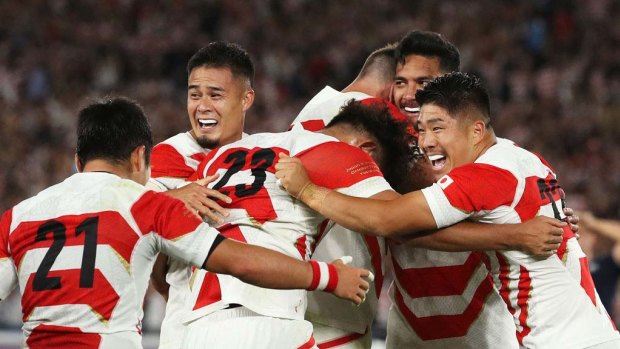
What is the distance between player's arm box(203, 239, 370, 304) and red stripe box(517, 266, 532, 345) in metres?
0.97

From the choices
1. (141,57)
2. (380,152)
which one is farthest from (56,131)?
(380,152)

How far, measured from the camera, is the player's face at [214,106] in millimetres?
6016

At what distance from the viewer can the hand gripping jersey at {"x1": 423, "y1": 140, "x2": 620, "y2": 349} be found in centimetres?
479

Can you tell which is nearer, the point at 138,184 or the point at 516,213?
the point at 138,184

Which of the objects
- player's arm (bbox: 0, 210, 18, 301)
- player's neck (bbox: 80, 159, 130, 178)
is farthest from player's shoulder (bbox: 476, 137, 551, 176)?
player's arm (bbox: 0, 210, 18, 301)

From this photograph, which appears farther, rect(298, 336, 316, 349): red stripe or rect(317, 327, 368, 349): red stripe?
rect(317, 327, 368, 349): red stripe

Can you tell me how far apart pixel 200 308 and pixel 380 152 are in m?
1.24

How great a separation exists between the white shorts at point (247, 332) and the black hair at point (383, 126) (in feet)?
3.51

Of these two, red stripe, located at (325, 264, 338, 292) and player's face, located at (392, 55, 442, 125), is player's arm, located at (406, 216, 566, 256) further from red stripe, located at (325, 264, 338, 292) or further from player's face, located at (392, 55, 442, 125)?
player's face, located at (392, 55, 442, 125)

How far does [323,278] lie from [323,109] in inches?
78.0

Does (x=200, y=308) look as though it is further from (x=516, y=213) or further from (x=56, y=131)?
(x=56, y=131)

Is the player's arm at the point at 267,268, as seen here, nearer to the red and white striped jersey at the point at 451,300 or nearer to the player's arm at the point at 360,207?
the player's arm at the point at 360,207

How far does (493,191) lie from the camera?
15.7 ft

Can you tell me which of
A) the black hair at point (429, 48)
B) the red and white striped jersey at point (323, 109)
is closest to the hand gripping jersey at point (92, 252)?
the red and white striped jersey at point (323, 109)
